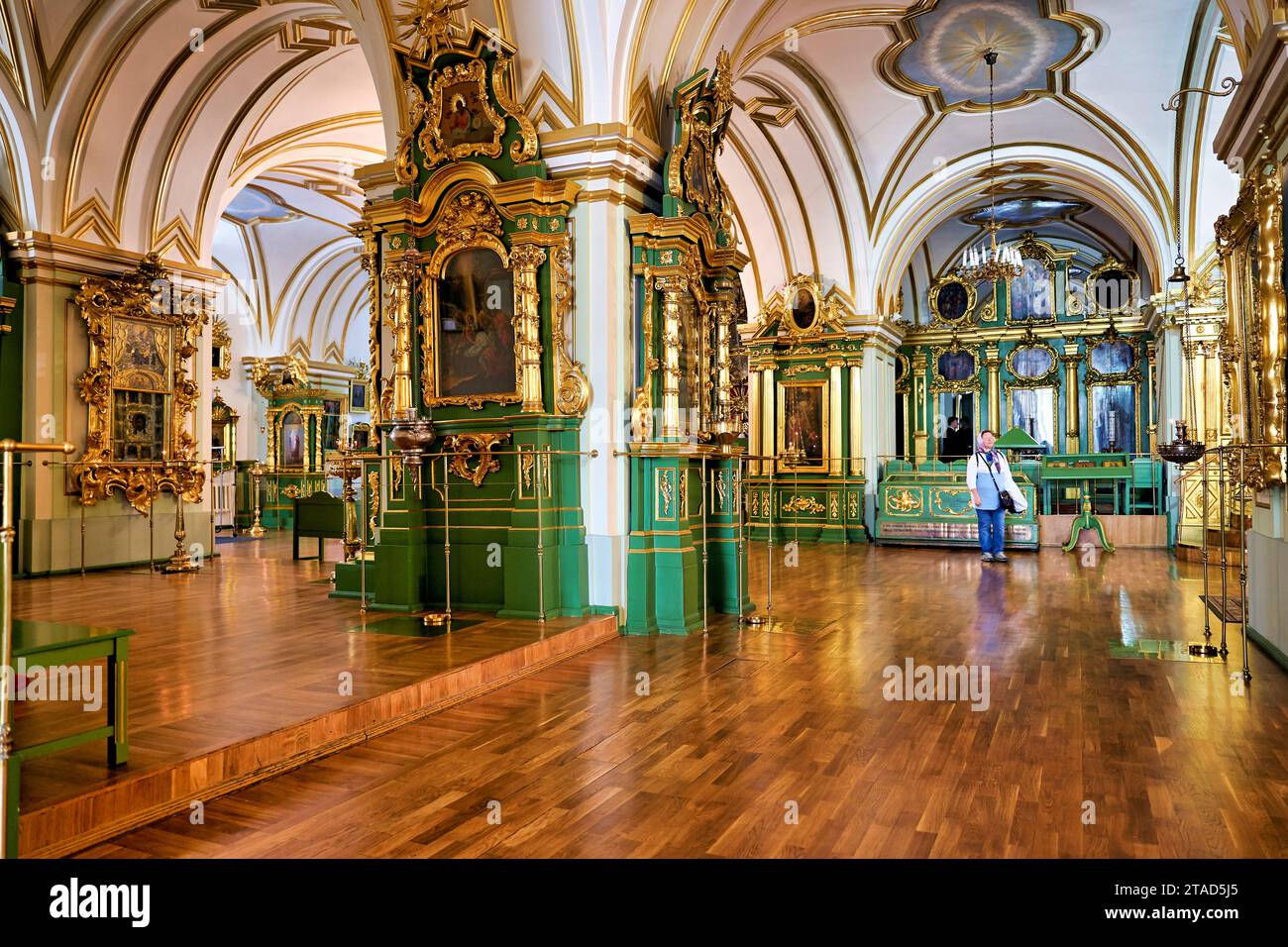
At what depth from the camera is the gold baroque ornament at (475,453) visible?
6.71 meters

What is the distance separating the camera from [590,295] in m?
6.64

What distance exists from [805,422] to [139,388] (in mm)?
10299

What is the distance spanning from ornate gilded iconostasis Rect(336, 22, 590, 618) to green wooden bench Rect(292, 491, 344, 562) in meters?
3.72

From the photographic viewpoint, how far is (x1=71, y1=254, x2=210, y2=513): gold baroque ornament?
395 inches

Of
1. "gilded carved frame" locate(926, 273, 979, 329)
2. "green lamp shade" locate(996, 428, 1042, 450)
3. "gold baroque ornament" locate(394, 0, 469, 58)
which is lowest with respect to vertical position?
"green lamp shade" locate(996, 428, 1042, 450)

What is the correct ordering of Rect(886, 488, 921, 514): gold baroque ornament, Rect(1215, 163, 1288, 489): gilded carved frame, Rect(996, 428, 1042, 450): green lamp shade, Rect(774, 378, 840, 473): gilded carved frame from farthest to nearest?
Rect(996, 428, 1042, 450): green lamp shade → Rect(774, 378, 840, 473): gilded carved frame → Rect(886, 488, 921, 514): gold baroque ornament → Rect(1215, 163, 1288, 489): gilded carved frame

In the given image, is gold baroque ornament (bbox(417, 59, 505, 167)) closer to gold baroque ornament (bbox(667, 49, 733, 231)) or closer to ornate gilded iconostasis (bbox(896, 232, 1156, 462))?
gold baroque ornament (bbox(667, 49, 733, 231))

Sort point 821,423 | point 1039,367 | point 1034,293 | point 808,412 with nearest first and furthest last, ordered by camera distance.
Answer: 1. point 821,423
2. point 808,412
3. point 1039,367
4. point 1034,293

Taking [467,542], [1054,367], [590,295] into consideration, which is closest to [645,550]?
[467,542]

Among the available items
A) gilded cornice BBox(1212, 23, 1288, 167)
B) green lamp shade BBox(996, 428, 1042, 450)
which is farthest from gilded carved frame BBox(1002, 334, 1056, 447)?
gilded cornice BBox(1212, 23, 1288, 167)

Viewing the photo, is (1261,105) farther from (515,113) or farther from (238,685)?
(238,685)

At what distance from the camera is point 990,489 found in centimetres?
1133

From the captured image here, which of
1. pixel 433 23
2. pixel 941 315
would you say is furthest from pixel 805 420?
pixel 433 23
